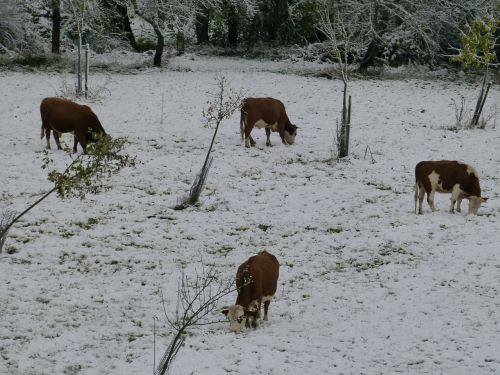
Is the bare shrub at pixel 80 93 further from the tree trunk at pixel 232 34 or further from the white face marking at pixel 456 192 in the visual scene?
the tree trunk at pixel 232 34

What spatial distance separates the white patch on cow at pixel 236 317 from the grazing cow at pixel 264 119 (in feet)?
34.5

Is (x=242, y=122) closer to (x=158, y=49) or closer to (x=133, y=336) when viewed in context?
(x=133, y=336)

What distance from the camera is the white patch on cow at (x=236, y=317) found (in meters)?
9.25

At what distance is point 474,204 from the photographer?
14.2m

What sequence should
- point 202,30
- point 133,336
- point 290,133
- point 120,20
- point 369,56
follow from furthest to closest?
point 202,30 → point 120,20 → point 369,56 → point 290,133 → point 133,336

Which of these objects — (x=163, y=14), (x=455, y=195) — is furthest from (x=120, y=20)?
(x=455, y=195)

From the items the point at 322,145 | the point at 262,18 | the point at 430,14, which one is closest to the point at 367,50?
the point at 430,14

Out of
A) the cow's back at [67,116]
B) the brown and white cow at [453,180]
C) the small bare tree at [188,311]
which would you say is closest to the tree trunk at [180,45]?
the cow's back at [67,116]

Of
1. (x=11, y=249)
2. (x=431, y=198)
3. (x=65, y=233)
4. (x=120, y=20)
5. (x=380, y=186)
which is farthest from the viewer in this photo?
(x=120, y=20)

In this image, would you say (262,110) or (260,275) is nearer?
(260,275)

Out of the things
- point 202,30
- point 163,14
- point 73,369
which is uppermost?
point 163,14

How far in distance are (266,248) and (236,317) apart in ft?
12.9

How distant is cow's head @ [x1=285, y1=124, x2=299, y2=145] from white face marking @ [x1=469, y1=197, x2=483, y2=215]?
7115 mm

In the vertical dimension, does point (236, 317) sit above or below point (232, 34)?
below
